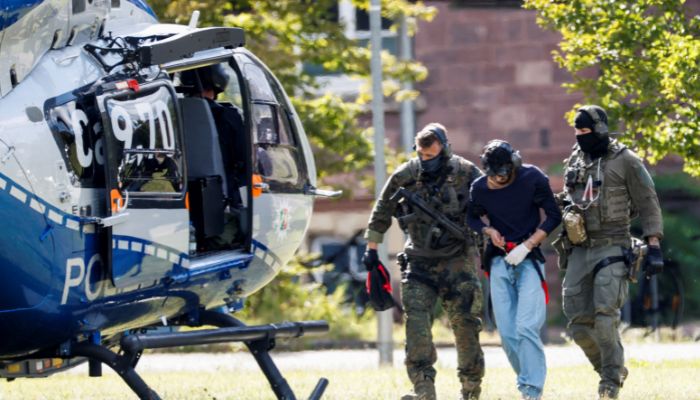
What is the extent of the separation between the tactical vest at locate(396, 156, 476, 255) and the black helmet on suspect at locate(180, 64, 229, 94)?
138cm

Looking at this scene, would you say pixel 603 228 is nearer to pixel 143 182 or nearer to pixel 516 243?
pixel 516 243

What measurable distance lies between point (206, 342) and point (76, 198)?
134cm

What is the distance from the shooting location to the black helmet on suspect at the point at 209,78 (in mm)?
10344

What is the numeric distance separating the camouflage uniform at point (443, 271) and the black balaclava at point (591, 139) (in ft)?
2.51

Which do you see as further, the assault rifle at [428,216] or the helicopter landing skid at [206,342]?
the assault rifle at [428,216]

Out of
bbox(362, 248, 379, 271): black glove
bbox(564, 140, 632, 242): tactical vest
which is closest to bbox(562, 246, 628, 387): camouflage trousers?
bbox(564, 140, 632, 242): tactical vest

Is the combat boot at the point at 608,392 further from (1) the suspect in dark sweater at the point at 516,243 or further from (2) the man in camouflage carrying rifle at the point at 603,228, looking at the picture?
(1) the suspect in dark sweater at the point at 516,243

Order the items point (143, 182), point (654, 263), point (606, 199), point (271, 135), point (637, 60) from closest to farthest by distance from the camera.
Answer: point (143, 182)
point (654, 263)
point (271, 135)
point (606, 199)
point (637, 60)

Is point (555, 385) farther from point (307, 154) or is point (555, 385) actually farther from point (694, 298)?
point (694, 298)

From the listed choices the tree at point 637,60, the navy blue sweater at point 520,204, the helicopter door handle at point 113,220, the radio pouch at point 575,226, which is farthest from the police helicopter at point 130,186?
the tree at point 637,60

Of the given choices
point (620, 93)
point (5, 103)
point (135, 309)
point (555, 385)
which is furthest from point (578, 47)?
point (5, 103)

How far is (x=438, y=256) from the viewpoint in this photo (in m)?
10.2

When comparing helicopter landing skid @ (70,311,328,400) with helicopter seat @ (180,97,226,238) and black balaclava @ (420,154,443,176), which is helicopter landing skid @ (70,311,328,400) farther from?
black balaclava @ (420,154,443,176)

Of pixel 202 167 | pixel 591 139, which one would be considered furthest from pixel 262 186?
pixel 591 139
